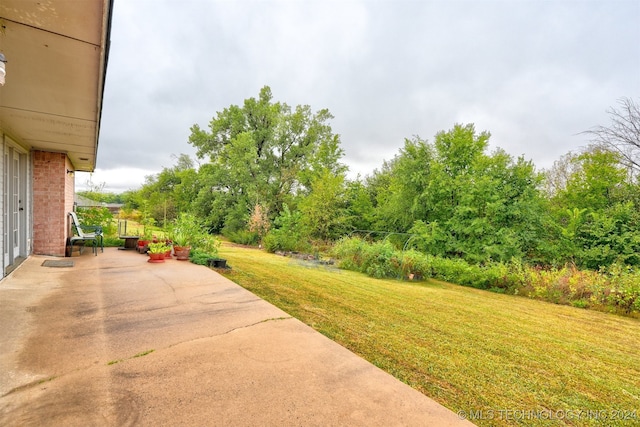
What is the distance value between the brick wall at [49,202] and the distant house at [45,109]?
0.02 meters

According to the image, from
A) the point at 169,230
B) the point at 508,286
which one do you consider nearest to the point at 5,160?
the point at 169,230

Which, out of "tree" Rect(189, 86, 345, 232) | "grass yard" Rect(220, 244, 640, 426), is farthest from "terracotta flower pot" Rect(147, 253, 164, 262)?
"tree" Rect(189, 86, 345, 232)

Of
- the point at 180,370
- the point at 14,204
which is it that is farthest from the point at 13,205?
the point at 180,370

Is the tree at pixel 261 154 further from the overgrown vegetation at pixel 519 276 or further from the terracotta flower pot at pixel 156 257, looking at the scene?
the terracotta flower pot at pixel 156 257

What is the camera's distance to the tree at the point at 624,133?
9.39m

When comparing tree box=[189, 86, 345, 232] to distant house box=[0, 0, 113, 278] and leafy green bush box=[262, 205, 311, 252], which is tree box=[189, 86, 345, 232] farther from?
distant house box=[0, 0, 113, 278]

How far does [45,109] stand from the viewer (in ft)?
11.1

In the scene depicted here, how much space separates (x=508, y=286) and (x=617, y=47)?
8.46 m

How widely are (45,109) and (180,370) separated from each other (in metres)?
3.58

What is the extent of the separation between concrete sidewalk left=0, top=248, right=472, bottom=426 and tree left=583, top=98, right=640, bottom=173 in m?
11.9

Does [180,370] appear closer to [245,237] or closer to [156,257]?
[156,257]

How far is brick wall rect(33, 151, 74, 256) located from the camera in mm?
5926

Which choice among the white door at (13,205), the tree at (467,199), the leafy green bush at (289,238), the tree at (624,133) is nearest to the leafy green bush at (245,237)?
the leafy green bush at (289,238)

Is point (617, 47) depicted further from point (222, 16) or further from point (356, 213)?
point (222, 16)
